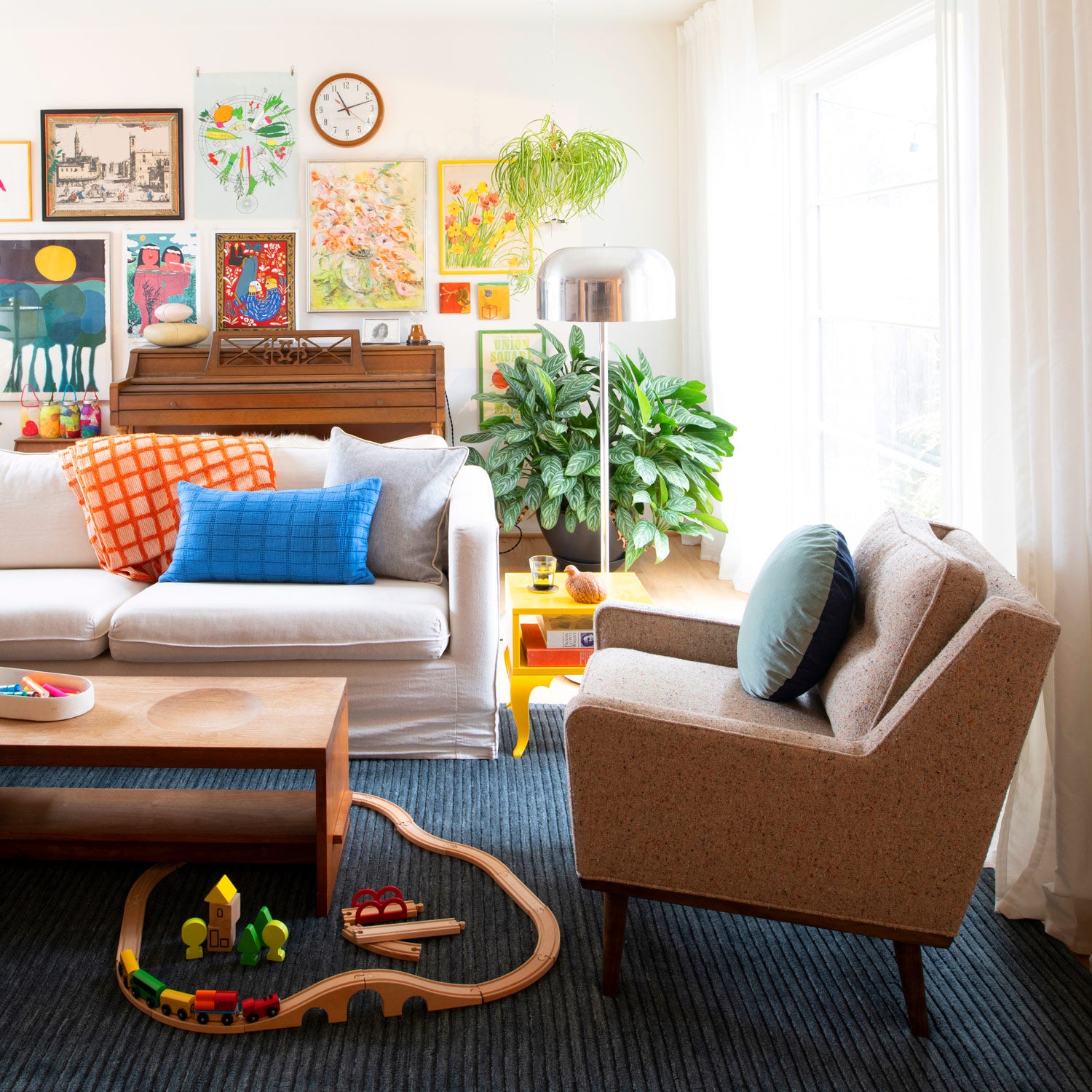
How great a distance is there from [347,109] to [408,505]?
9.75ft

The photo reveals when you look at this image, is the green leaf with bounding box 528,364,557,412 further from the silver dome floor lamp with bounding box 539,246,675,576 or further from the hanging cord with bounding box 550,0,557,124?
the silver dome floor lamp with bounding box 539,246,675,576

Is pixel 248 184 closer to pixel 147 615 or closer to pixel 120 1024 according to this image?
pixel 147 615

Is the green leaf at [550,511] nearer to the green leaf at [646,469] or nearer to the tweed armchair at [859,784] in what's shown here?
the green leaf at [646,469]

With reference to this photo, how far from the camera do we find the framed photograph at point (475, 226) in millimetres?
5223

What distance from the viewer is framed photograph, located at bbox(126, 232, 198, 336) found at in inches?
208

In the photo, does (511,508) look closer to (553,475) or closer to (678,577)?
(553,475)

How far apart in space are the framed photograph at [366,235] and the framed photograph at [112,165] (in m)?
0.68

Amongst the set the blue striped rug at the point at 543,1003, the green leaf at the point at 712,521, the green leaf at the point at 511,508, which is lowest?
the blue striped rug at the point at 543,1003

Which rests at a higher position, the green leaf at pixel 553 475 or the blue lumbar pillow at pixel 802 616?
the green leaf at pixel 553 475

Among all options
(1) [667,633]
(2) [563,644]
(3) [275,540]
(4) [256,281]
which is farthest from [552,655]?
(4) [256,281]

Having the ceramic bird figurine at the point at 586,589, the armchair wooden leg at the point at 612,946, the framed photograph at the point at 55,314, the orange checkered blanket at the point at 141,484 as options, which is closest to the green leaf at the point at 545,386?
the orange checkered blanket at the point at 141,484

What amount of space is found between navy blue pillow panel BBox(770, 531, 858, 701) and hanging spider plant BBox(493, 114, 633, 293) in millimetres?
3398

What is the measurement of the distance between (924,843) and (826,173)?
2890mm

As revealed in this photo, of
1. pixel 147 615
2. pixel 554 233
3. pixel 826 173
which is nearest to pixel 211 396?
pixel 554 233
